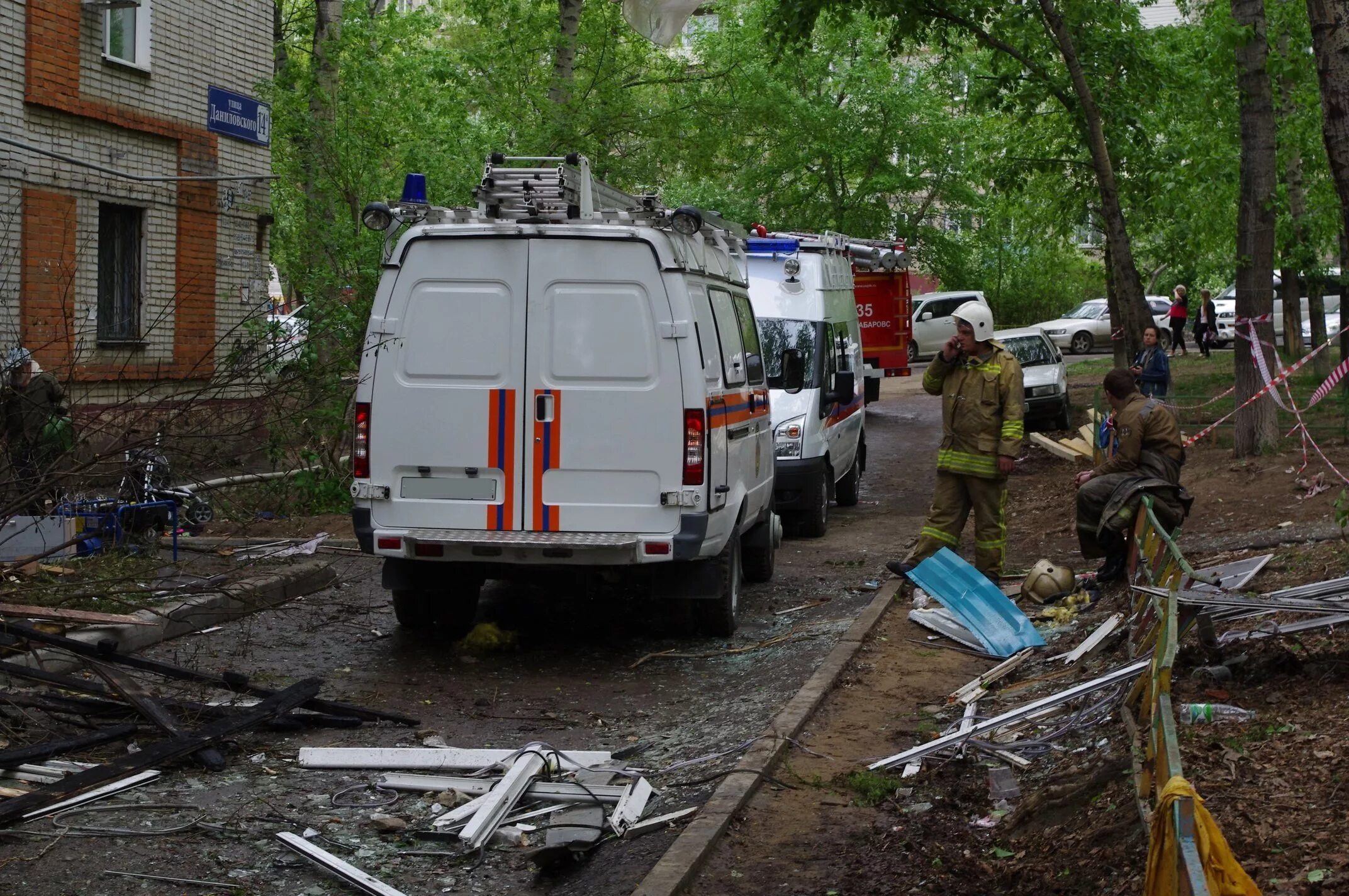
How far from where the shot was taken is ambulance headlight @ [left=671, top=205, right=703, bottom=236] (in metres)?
7.93

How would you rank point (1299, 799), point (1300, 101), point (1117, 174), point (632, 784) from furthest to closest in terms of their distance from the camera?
point (1117, 174) < point (1300, 101) < point (632, 784) < point (1299, 799)

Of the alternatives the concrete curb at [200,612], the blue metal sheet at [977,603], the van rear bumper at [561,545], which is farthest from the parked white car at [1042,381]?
the van rear bumper at [561,545]

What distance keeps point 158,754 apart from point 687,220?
400 centimetres

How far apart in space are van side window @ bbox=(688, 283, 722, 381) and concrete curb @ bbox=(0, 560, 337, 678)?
287 cm

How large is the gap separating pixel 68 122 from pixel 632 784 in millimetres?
12012

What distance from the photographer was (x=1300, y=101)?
65.9 feet

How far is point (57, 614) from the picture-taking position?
22.5ft

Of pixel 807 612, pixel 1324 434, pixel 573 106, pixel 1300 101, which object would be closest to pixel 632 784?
pixel 807 612

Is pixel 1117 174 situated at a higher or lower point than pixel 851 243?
higher

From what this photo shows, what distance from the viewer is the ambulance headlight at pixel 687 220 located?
7934 millimetres

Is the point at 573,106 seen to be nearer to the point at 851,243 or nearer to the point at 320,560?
the point at 851,243

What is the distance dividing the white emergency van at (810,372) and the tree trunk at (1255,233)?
3948mm

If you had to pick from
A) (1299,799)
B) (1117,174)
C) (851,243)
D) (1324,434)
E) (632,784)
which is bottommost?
(632,784)

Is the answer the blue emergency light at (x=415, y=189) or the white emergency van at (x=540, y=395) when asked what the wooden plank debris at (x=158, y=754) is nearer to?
the white emergency van at (x=540, y=395)
